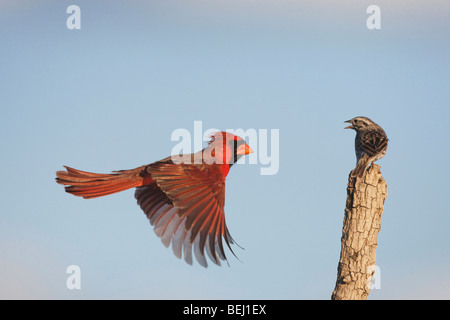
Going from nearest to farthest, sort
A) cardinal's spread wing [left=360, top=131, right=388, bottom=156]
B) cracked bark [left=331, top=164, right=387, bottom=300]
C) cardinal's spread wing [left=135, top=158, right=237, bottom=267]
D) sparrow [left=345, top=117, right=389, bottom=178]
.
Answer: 1. cracked bark [left=331, top=164, right=387, bottom=300]
2. cardinal's spread wing [left=135, top=158, right=237, bottom=267]
3. sparrow [left=345, top=117, right=389, bottom=178]
4. cardinal's spread wing [left=360, top=131, right=388, bottom=156]

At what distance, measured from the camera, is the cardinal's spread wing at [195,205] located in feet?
16.9

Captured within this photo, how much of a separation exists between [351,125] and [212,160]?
230 cm

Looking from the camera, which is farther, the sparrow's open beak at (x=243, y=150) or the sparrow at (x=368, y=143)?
the sparrow's open beak at (x=243, y=150)

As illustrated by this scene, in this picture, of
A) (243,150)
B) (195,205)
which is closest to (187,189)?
(195,205)

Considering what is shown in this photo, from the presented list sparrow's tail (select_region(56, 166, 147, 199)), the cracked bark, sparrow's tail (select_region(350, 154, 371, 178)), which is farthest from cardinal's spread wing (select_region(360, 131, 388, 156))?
sparrow's tail (select_region(56, 166, 147, 199))

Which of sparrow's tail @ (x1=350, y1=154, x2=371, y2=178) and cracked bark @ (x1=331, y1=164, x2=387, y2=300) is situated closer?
cracked bark @ (x1=331, y1=164, x2=387, y2=300)

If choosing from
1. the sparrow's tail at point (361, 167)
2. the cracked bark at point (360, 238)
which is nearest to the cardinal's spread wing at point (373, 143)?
the sparrow's tail at point (361, 167)

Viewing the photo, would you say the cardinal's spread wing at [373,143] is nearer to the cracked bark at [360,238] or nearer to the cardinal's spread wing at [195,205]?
the cracked bark at [360,238]

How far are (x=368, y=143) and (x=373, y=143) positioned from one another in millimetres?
61

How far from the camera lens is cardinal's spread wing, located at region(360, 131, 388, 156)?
583cm

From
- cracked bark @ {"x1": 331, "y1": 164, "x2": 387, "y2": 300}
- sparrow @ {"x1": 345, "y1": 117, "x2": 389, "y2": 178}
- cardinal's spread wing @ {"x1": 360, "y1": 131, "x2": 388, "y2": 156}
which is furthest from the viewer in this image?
cardinal's spread wing @ {"x1": 360, "y1": 131, "x2": 388, "y2": 156}

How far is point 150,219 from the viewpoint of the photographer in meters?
5.88

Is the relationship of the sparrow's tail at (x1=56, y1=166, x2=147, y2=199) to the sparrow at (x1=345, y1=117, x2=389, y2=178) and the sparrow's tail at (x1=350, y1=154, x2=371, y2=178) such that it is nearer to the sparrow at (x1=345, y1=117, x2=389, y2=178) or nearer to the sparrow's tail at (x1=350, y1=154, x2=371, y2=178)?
the sparrow's tail at (x1=350, y1=154, x2=371, y2=178)
